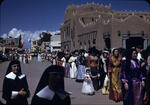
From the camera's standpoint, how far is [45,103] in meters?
3.50

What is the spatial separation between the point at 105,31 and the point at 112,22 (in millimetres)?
2817

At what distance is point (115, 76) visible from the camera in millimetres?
8672

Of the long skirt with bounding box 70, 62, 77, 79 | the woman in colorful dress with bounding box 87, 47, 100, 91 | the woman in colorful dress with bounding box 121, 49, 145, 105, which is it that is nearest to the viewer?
the woman in colorful dress with bounding box 121, 49, 145, 105

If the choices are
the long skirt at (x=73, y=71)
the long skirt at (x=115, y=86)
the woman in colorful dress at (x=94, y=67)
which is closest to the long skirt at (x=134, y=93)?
the long skirt at (x=115, y=86)

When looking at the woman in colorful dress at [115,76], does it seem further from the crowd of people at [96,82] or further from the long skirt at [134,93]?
the long skirt at [134,93]

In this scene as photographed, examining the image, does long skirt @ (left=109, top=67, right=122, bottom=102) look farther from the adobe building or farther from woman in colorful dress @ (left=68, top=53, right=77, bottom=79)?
the adobe building

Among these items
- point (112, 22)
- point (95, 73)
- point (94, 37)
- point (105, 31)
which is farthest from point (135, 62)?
point (94, 37)

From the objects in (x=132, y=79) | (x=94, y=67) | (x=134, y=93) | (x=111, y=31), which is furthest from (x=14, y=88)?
(x=111, y=31)

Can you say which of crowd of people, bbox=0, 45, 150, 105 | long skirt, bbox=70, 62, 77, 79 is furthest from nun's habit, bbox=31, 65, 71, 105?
long skirt, bbox=70, 62, 77, 79

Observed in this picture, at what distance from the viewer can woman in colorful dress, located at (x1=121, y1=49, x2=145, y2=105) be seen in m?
6.64

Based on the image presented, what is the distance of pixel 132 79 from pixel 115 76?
1996mm

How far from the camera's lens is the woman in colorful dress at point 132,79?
21.8ft

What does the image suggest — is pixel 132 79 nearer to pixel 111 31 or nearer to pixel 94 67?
pixel 94 67

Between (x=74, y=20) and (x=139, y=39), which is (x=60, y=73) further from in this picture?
(x=74, y=20)
